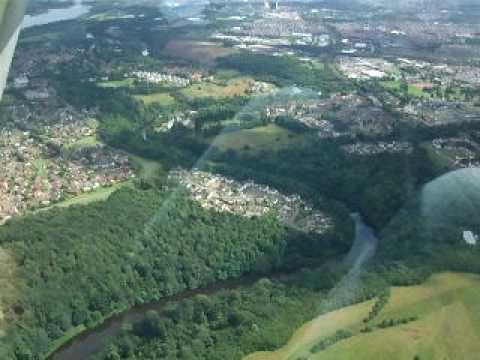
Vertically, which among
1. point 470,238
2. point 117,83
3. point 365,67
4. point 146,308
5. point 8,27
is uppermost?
point 8,27

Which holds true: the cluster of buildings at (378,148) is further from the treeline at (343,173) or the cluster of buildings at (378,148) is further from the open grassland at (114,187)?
the open grassland at (114,187)

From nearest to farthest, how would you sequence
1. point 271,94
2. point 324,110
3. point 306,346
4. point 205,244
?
1. point 306,346
2. point 205,244
3. point 324,110
4. point 271,94

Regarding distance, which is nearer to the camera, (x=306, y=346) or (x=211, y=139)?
(x=306, y=346)

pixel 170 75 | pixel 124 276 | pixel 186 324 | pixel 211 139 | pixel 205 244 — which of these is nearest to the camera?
pixel 186 324

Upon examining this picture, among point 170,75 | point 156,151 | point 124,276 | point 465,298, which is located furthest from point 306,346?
point 170,75

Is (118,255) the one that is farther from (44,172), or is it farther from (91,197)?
(44,172)

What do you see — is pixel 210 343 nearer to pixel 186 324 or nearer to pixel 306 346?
pixel 186 324

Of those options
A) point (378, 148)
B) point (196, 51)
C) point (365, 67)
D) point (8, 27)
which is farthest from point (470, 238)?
point (196, 51)

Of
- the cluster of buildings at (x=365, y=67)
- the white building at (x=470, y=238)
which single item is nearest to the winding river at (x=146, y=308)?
the white building at (x=470, y=238)
